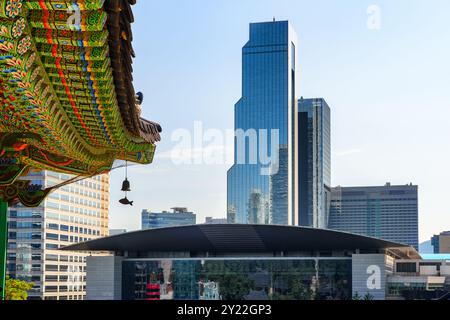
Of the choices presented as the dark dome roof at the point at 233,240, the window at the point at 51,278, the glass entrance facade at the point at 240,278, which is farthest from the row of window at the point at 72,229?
the glass entrance facade at the point at 240,278

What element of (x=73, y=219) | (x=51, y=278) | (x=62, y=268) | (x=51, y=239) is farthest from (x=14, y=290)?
(x=73, y=219)

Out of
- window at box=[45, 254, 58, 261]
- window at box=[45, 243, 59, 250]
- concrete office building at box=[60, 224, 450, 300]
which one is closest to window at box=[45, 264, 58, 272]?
window at box=[45, 254, 58, 261]

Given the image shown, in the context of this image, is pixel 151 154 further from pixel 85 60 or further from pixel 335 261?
pixel 335 261

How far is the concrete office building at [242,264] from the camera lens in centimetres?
10719

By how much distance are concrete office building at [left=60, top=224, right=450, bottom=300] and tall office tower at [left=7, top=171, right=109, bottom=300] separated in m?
29.6

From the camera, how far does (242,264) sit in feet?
367

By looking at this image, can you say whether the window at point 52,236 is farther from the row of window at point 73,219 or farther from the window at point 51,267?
the window at point 51,267

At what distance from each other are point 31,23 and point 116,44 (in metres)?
2.32

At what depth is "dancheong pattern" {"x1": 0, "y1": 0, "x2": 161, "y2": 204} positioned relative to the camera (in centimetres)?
1571

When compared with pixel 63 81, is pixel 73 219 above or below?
above

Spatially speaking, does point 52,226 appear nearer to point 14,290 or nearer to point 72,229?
point 72,229

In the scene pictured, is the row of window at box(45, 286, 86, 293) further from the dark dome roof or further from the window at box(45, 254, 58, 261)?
the dark dome roof

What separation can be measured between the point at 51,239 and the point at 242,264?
4884 centimetres
